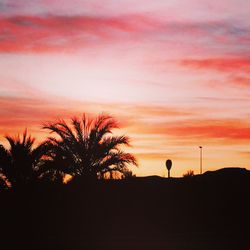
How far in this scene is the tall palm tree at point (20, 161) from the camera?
24062mm

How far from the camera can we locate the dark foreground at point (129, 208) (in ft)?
80.1

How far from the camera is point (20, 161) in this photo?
24266mm

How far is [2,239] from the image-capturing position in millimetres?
21344

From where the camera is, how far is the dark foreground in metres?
24.4

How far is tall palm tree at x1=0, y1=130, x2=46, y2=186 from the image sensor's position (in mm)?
24062

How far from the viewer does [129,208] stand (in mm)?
25016

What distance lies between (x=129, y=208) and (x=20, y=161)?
5.46 metres

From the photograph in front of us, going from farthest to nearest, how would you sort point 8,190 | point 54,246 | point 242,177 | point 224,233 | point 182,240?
point 242,177 → point 8,190 → point 224,233 → point 182,240 → point 54,246

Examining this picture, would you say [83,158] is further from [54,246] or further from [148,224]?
[54,246]

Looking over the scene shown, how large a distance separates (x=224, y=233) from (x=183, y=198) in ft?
9.86

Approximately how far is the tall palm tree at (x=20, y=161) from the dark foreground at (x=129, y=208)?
1.93 ft

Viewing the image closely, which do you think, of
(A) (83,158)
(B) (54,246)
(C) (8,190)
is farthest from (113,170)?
(B) (54,246)

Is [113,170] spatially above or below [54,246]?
above

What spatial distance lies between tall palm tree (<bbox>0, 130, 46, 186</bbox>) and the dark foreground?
59 centimetres
